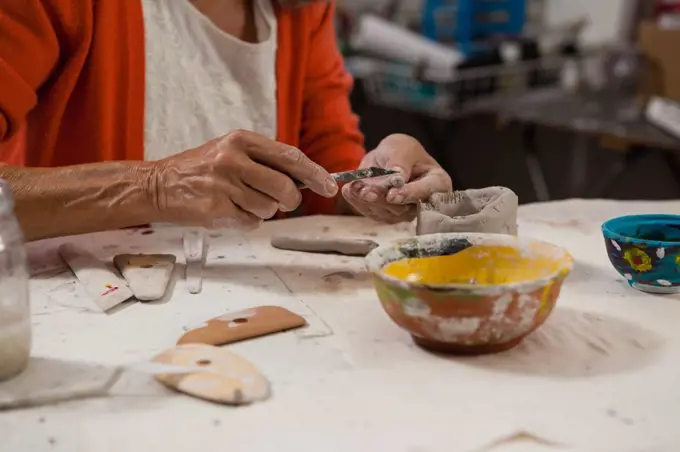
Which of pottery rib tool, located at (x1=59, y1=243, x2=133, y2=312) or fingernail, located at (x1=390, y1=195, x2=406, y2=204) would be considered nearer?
pottery rib tool, located at (x1=59, y1=243, x2=133, y2=312)

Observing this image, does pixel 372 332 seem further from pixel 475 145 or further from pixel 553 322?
pixel 475 145

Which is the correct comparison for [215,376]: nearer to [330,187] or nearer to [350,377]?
[350,377]

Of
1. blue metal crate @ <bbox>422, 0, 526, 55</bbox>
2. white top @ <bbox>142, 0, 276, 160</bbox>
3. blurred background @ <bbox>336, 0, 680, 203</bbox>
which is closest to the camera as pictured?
white top @ <bbox>142, 0, 276, 160</bbox>

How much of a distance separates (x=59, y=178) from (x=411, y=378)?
51 centimetres

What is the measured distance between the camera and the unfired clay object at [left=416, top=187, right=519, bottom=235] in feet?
2.90

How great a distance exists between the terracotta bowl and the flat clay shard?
0.19 m

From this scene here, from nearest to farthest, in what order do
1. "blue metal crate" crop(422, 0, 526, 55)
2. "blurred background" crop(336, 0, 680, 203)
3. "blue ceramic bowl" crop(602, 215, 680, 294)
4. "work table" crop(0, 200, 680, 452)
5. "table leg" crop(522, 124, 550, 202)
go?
"work table" crop(0, 200, 680, 452) → "blue ceramic bowl" crop(602, 215, 680, 294) → "blurred background" crop(336, 0, 680, 203) → "blue metal crate" crop(422, 0, 526, 55) → "table leg" crop(522, 124, 550, 202)

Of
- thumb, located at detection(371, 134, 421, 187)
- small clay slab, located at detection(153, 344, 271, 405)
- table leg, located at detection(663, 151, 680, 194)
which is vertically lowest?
table leg, located at detection(663, 151, 680, 194)

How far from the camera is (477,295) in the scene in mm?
656

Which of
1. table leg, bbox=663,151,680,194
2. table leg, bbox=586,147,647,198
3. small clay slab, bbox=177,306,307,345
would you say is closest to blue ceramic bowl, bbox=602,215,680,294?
small clay slab, bbox=177,306,307,345

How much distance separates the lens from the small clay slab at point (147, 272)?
0.84 m

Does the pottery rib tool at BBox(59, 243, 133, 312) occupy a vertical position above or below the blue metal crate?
below

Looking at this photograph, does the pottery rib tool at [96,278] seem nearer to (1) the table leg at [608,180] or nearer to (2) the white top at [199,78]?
(2) the white top at [199,78]

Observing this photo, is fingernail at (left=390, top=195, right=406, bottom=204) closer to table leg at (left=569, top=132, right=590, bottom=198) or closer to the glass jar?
the glass jar
